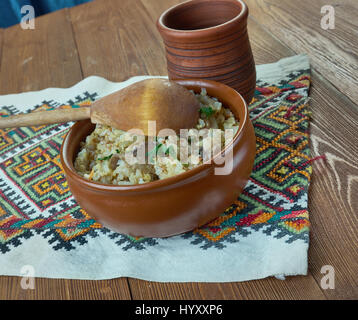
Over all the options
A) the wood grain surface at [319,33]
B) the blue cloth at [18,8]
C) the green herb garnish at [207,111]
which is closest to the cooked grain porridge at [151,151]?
the green herb garnish at [207,111]

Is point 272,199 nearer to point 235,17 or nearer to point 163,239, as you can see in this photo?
point 163,239

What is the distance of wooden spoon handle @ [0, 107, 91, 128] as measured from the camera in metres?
0.91

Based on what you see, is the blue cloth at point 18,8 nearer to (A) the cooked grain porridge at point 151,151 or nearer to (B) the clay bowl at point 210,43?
(B) the clay bowl at point 210,43

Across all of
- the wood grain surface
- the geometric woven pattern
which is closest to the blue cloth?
the wood grain surface

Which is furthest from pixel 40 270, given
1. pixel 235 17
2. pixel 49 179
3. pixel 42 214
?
pixel 235 17

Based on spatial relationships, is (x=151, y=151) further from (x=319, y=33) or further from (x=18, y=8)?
(x=18, y=8)

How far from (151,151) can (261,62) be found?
26.0 inches

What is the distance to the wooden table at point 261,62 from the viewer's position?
2.37 feet

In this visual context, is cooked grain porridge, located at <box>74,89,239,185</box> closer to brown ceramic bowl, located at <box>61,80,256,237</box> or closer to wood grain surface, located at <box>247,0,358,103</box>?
brown ceramic bowl, located at <box>61,80,256,237</box>

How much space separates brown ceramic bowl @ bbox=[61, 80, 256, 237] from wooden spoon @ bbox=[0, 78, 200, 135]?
0.10 m

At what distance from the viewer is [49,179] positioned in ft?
3.42

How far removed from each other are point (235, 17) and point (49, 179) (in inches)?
21.6

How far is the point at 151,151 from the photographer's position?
2.69ft

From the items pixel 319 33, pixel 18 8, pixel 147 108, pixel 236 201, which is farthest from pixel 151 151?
pixel 18 8
